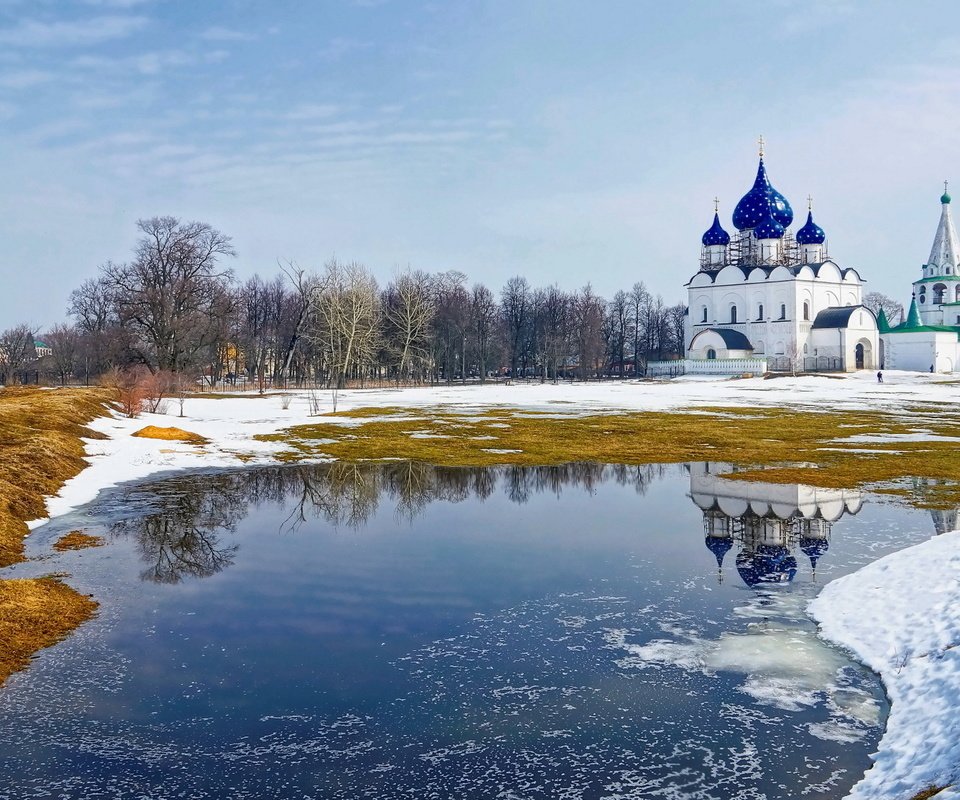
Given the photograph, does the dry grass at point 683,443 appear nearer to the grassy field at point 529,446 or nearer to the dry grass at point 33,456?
the grassy field at point 529,446

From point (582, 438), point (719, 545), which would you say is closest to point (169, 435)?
point (582, 438)

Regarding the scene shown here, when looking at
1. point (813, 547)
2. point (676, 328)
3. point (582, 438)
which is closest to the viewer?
point (813, 547)

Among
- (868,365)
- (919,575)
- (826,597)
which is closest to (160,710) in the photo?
(826,597)

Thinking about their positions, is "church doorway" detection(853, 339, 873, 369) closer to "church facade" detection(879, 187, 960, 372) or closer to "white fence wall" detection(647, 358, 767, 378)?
"church facade" detection(879, 187, 960, 372)

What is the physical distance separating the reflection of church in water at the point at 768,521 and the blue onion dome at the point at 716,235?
75.2 meters

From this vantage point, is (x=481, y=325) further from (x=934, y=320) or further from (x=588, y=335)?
(x=934, y=320)

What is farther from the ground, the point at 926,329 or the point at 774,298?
the point at 774,298

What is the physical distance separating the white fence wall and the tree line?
8.79 meters

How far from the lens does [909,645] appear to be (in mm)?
7973

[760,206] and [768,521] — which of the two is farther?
[760,206]

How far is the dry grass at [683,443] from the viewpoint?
62.1 ft

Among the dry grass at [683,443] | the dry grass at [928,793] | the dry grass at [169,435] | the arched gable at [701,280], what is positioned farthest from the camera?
the arched gable at [701,280]

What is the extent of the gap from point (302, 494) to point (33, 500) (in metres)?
4.81

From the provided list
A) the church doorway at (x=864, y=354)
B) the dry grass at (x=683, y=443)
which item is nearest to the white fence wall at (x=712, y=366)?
the church doorway at (x=864, y=354)
